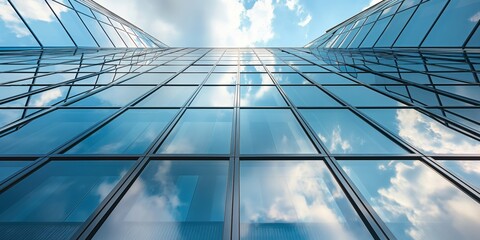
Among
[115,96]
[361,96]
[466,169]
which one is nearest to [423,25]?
[361,96]

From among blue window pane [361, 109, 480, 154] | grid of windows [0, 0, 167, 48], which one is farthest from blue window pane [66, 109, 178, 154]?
grid of windows [0, 0, 167, 48]

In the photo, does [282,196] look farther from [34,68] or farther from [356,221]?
[34,68]

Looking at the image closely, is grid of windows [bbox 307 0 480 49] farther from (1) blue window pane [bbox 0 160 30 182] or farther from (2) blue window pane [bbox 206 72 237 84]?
(1) blue window pane [bbox 0 160 30 182]

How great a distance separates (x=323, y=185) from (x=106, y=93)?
705cm

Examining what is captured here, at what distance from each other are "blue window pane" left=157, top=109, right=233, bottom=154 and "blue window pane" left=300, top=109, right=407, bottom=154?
213cm

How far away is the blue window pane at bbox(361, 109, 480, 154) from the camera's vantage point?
14.9 ft

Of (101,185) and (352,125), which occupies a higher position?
(352,125)

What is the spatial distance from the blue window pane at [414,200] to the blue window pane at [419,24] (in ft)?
36.0

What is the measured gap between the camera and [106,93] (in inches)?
286

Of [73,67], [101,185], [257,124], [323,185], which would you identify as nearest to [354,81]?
[257,124]

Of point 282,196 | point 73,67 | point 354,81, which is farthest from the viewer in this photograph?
point 73,67

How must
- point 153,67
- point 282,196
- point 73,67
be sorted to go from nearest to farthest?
point 282,196, point 73,67, point 153,67

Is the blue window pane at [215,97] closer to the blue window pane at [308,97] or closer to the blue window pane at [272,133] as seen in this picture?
the blue window pane at [272,133]

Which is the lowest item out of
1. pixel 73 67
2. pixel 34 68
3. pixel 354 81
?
pixel 354 81
